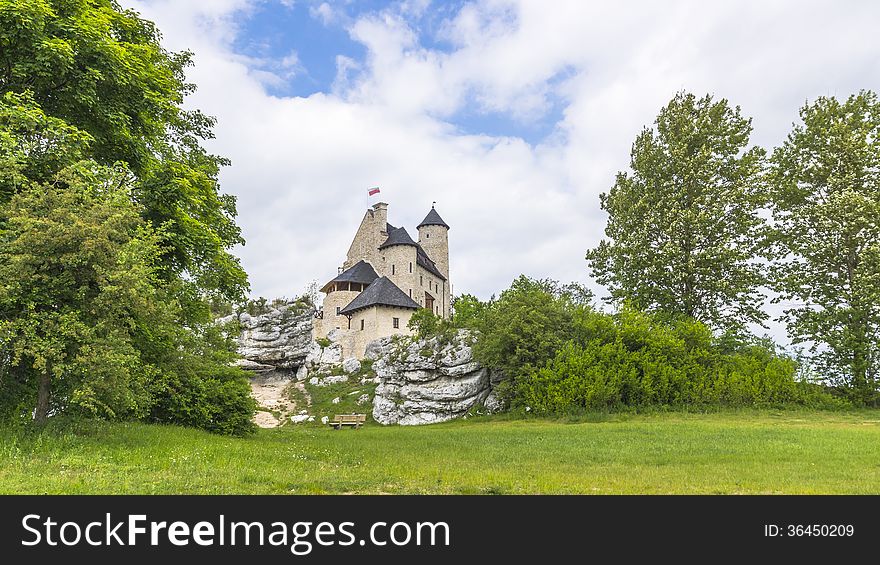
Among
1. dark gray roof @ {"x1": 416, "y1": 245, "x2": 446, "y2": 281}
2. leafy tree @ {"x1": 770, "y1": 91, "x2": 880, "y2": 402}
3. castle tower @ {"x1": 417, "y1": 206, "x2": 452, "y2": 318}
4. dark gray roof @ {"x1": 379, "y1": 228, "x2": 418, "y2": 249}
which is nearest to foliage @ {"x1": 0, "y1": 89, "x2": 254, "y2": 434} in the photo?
leafy tree @ {"x1": 770, "y1": 91, "x2": 880, "y2": 402}

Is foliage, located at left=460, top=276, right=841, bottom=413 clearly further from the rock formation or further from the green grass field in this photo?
the green grass field

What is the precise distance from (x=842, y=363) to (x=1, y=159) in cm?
3126

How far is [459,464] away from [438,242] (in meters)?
52.6

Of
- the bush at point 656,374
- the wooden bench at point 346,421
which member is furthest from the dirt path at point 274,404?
the bush at point 656,374

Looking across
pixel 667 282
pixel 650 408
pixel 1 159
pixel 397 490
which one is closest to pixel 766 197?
pixel 667 282

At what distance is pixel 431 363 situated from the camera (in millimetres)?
33500

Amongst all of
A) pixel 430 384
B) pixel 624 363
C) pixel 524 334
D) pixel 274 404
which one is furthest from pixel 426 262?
pixel 624 363

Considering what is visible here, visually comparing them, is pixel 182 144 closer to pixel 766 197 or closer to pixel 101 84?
pixel 101 84

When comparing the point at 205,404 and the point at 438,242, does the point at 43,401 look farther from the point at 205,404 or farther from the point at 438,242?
the point at 438,242

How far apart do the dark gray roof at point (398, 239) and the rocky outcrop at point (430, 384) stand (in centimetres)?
2181

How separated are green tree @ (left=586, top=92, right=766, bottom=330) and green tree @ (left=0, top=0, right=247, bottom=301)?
20.6 meters

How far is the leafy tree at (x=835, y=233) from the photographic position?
26500 millimetres

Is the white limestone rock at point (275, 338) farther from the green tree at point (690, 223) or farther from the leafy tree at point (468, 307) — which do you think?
the green tree at point (690, 223)

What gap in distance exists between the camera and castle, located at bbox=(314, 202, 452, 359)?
50.3 m
